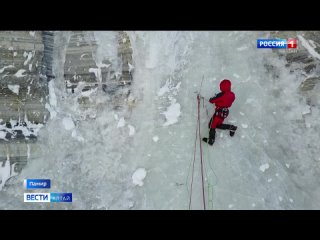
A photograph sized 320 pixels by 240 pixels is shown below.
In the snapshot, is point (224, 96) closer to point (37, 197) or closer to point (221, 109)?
point (221, 109)

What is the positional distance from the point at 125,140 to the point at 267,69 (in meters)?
2.78

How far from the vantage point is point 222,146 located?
6.72m

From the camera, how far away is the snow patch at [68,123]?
6.94 m

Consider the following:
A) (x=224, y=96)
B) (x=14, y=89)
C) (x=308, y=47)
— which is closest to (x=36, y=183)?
(x=14, y=89)

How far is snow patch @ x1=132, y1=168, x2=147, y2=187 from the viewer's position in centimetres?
667

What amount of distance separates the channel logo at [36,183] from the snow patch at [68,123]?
96 centimetres

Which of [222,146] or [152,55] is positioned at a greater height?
[152,55]

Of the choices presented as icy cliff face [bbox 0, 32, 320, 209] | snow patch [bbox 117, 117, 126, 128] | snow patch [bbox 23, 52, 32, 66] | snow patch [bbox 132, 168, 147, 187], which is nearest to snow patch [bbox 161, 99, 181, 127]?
icy cliff face [bbox 0, 32, 320, 209]

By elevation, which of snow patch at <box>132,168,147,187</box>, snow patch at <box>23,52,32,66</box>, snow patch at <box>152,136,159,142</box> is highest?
snow patch at <box>23,52,32,66</box>

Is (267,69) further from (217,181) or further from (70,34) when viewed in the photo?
(70,34)

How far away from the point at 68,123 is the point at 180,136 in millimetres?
1959

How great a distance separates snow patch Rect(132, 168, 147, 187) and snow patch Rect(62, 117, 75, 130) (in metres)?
1.38

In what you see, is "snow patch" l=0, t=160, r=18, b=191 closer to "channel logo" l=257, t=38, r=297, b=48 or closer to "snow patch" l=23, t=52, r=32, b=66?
"snow patch" l=23, t=52, r=32, b=66

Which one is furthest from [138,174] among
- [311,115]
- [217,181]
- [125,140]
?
[311,115]
